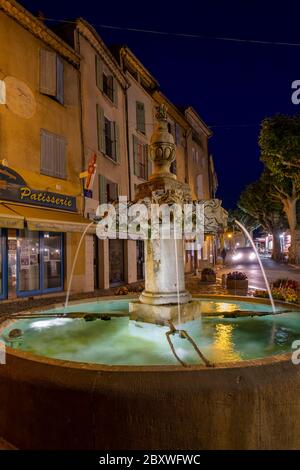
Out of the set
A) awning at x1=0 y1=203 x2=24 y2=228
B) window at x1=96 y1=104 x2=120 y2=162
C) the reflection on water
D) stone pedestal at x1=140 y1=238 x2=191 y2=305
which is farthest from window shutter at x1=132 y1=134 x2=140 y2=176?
the reflection on water

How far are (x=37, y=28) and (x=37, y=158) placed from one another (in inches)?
224

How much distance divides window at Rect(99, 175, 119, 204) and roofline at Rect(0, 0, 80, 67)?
6.01 meters

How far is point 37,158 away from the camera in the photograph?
1388 cm

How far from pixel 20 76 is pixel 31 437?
14.0 metres

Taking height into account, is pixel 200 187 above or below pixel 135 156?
above

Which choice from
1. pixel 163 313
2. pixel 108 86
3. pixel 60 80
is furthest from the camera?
pixel 108 86

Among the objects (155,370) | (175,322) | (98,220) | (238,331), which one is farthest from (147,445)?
(98,220)

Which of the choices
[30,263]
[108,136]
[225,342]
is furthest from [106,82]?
[225,342]

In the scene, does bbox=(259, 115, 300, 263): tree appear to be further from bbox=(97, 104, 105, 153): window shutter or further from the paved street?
bbox=(97, 104, 105, 153): window shutter

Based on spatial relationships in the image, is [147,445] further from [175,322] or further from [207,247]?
[207,247]

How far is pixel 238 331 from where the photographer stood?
564 centimetres

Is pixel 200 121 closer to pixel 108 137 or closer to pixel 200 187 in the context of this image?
pixel 200 187

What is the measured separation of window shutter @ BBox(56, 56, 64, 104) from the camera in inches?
589

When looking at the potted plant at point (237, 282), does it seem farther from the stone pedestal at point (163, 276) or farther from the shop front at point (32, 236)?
the stone pedestal at point (163, 276)
